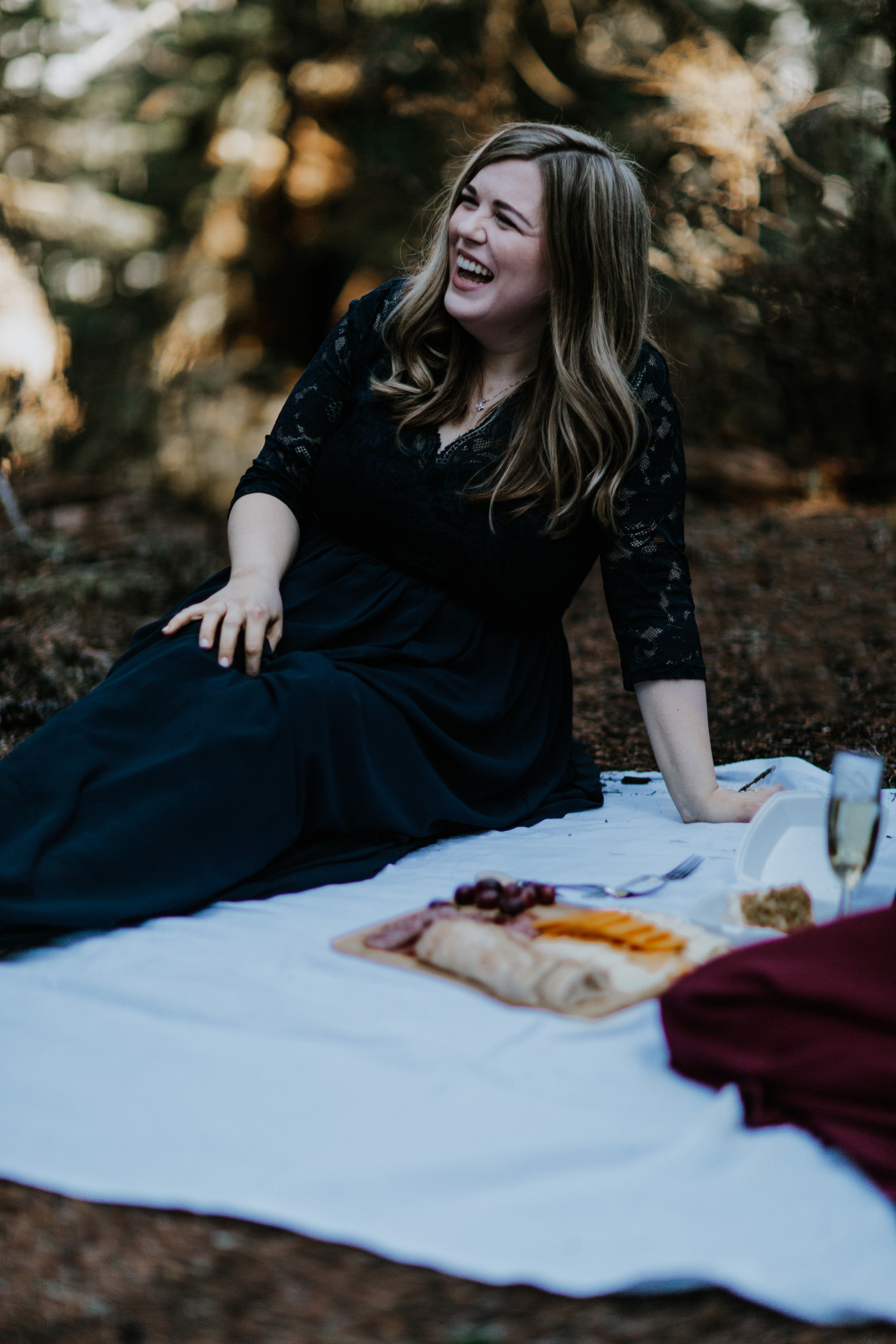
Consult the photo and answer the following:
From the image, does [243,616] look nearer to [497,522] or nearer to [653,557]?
[497,522]

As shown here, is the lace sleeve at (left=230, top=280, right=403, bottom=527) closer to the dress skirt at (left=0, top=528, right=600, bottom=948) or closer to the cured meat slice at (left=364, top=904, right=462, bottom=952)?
the dress skirt at (left=0, top=528, right=600, bottom=948)

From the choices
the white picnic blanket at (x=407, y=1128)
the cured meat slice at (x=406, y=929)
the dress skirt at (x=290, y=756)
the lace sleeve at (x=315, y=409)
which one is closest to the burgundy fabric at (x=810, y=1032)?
the white picnic blanket at (x=407, y=1128)

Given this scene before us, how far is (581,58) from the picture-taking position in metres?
8.82

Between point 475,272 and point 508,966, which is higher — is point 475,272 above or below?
above

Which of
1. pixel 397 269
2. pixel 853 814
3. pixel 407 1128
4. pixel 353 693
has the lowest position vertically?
pixel 407 1128

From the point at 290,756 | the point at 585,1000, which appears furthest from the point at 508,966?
the point at 290,756

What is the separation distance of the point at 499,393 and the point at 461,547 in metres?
0.43

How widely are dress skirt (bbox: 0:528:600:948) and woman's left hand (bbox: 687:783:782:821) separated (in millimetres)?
396

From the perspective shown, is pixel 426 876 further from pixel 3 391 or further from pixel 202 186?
pixel 202 186

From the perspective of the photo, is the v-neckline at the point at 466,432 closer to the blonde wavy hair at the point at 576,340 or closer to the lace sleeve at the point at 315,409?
the blonde wavy hair at the point at 576,340

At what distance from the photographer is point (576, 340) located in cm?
267

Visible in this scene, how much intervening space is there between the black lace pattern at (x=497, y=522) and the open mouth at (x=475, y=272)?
11.7 inches

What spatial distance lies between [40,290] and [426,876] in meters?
7.99

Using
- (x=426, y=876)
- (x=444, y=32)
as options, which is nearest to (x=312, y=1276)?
(x=426, y=876)
